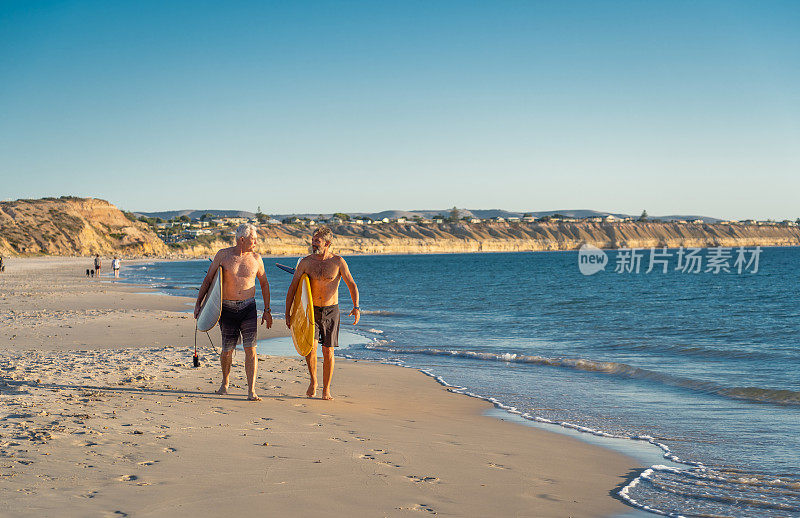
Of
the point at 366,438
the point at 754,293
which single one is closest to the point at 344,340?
the point at 366,438

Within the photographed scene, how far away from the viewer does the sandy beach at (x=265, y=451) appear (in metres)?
4.32

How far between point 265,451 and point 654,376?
8298 mm

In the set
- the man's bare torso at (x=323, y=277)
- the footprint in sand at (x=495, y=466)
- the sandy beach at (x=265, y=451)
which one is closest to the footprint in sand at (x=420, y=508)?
the sandy beach at (x=265, y=451)

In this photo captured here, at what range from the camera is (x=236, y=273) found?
7.41 metres

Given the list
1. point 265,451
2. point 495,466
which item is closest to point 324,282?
point 265,451

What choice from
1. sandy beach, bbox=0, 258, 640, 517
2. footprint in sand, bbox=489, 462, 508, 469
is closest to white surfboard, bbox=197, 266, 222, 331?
sandy beach, bbox=0, 258, 640, 517

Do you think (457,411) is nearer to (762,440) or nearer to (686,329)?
(762,440)

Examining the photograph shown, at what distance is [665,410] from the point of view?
28.7ft

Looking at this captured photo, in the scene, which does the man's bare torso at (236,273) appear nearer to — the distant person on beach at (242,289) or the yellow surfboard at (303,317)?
the distant person on beach at (242,289)

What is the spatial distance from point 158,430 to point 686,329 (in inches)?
691

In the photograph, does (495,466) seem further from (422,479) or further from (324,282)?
(324,282)

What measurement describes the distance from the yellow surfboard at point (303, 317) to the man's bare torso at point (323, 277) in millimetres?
82

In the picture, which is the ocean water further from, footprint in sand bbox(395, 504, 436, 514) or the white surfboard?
the white surfboard

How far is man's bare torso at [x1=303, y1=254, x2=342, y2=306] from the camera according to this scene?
7.56 m
